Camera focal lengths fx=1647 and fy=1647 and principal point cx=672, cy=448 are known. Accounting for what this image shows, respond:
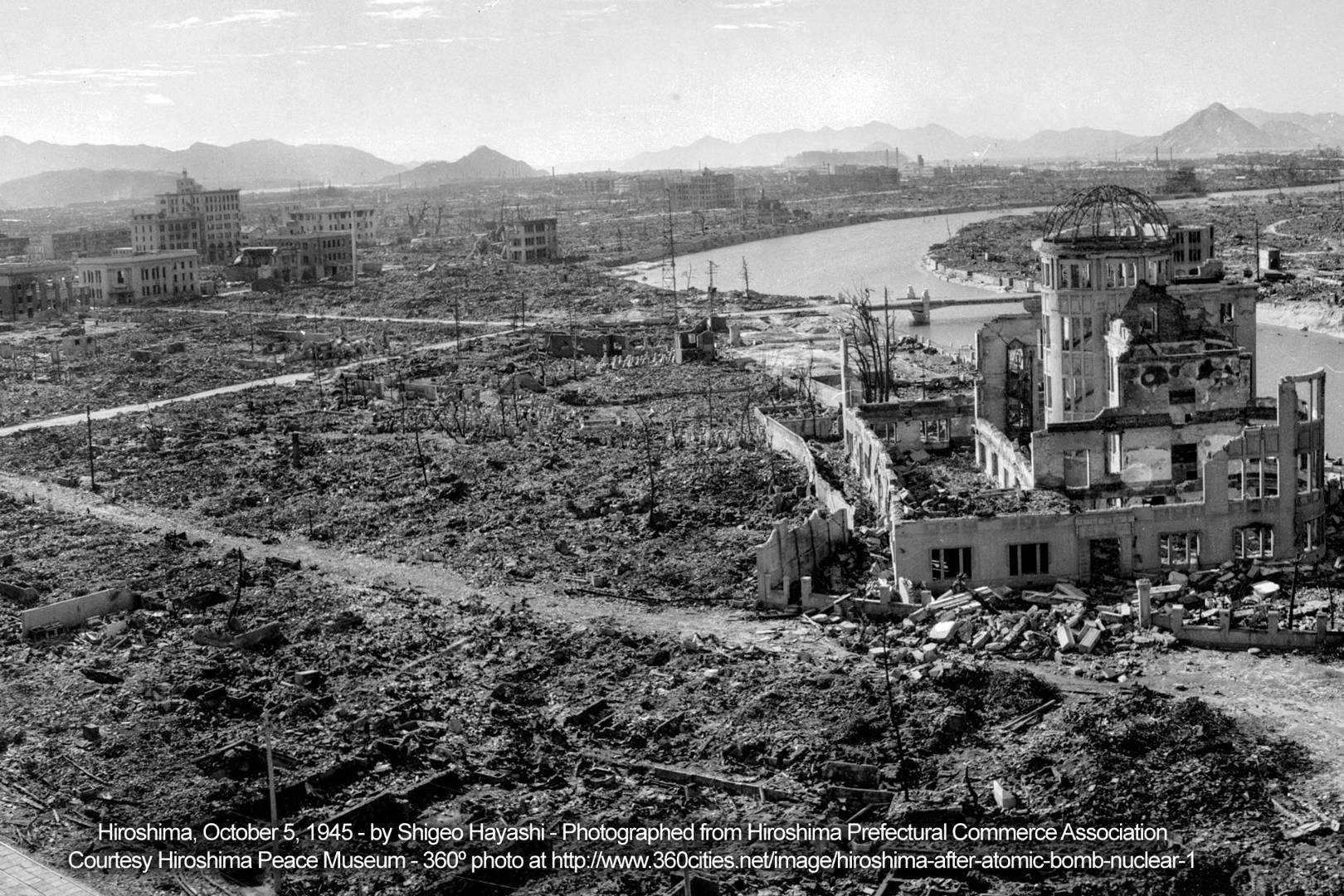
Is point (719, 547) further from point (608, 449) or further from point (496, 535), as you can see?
point (608, 449)

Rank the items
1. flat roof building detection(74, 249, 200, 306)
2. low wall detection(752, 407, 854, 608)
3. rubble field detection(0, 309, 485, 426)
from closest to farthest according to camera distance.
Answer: low wall detection(752, 407, 854, 608) < rubble field detection(0, 309, 485, 426) < flat roof building detection(74, 249, 200, 306)

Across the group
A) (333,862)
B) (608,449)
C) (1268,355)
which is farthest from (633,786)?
(1268,355)

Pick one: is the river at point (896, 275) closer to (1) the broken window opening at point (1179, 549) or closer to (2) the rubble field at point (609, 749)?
(1) the broken window opening at point (1179, 549)

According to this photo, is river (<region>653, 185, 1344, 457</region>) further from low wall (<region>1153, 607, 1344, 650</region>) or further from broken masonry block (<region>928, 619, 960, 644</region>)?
broken masonry block (<region>928, 619, 960, 644</region>)

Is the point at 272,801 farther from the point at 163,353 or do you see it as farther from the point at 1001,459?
the point at 163,353

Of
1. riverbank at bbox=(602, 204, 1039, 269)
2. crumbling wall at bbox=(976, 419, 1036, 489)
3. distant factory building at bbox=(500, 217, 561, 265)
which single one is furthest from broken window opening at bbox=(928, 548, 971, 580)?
riverbank at bbox=(602, 204, 1039, 269)

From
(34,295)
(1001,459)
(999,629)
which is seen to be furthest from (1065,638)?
(34,295)

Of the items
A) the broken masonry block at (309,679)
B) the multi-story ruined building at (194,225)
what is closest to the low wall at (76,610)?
the broken masonry block at (309,679)
